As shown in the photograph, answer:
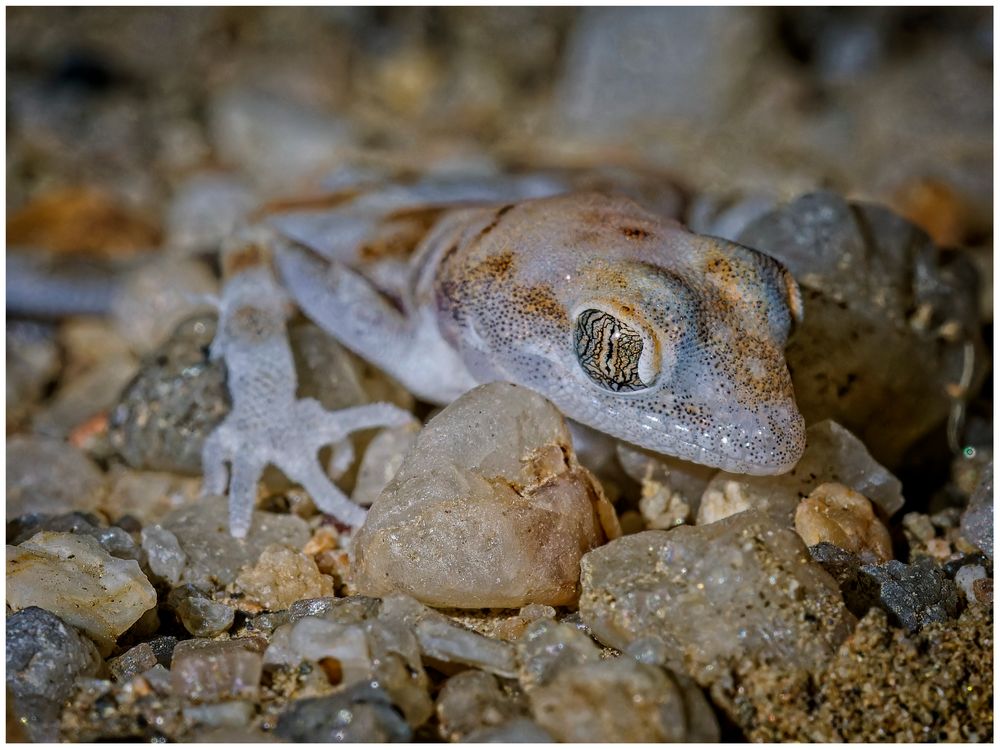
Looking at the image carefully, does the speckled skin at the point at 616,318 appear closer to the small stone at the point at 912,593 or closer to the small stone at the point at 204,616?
the small stone at the point at 912,593

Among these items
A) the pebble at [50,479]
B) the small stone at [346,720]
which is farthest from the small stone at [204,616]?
the pebble at [50,479]

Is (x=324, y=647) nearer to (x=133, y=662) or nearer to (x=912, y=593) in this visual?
(x=133, y=662)

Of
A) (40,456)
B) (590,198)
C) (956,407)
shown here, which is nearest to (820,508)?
(956,407)

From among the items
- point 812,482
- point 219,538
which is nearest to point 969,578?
point 812,482

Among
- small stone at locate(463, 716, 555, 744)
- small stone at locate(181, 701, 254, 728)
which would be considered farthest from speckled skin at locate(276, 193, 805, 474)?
small stone at locate(181, 701, 254, 728)

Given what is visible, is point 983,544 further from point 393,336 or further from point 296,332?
point 296,332

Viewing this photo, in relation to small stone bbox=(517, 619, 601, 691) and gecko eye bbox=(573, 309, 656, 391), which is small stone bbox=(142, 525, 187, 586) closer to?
small stone bbox=(517, 619, 601, 691)
